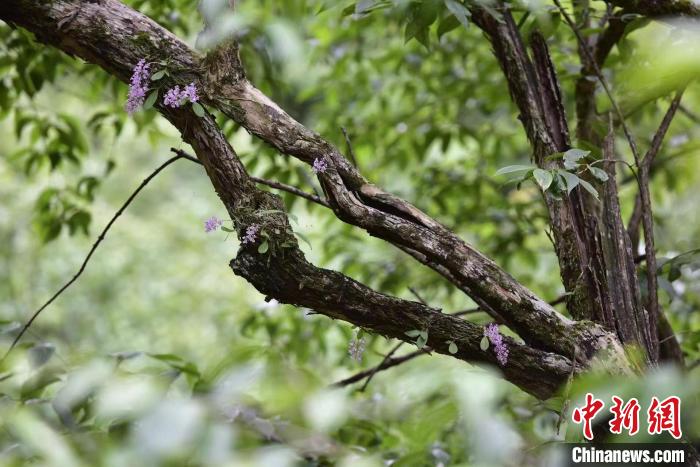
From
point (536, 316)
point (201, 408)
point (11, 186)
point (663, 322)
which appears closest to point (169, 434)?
point (201, 408)

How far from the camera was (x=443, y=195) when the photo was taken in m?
2.06

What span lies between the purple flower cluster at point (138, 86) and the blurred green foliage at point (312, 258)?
0.12 metres

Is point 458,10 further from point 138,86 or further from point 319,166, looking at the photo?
point 138,86

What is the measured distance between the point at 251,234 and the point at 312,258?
282 centimetres

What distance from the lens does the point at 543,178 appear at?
0.82 m

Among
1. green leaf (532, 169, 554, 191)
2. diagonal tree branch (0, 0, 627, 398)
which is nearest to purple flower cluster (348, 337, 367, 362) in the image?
diagonal tree branch (0, 0, 627, 398)

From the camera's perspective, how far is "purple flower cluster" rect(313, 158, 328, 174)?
35.0 inches

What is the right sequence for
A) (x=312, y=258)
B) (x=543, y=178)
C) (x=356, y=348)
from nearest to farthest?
(x=543, y=178) < (x=356, y=348) < (x=312, y=258)

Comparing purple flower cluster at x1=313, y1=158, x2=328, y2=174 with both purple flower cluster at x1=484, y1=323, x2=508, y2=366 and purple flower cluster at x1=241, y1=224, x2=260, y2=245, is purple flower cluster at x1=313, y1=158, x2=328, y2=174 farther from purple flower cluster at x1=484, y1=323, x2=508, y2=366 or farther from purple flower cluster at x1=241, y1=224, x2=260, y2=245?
purple flower cluster at x1=484, y1=323, x2=508, y2=366

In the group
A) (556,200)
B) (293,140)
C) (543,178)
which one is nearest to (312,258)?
(556,200)

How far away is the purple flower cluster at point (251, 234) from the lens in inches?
33.0

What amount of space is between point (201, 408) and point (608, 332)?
2.24ft

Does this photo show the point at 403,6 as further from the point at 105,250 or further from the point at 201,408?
the point at 105,250

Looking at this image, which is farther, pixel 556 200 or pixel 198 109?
pixel 556 200
